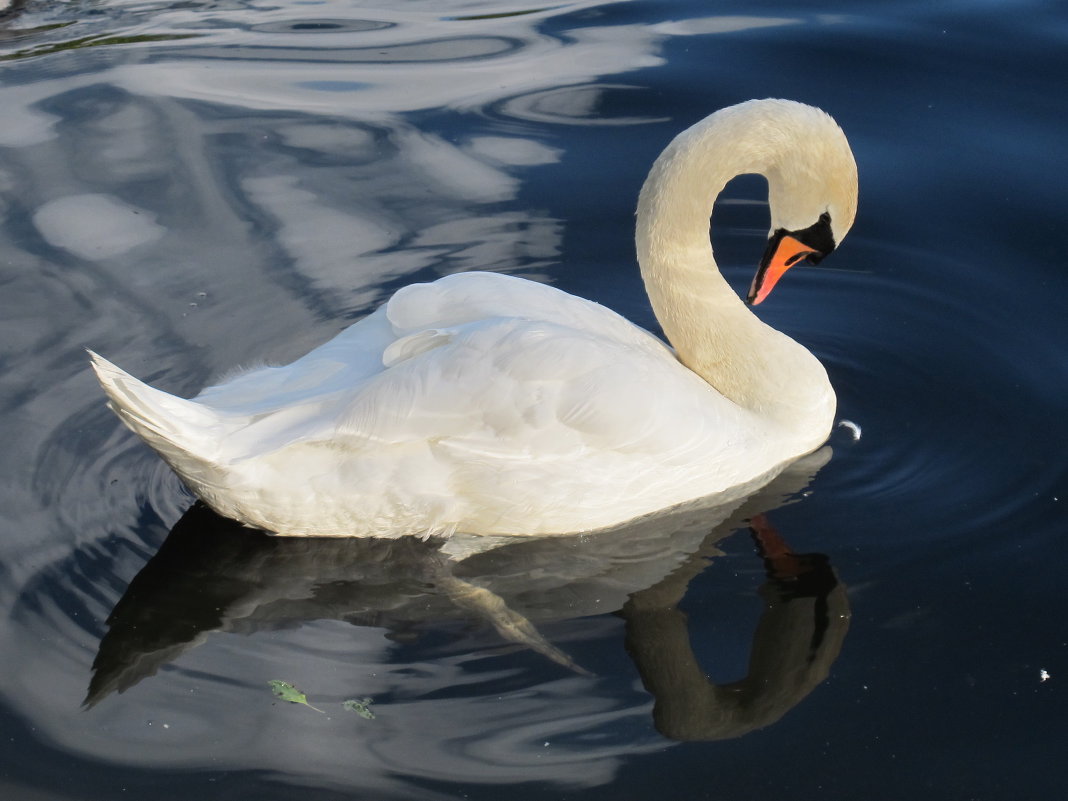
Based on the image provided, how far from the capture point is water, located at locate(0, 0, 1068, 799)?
4035mm

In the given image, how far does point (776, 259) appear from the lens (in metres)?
5.45

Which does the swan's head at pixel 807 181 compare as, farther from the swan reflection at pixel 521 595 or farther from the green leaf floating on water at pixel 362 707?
the green leaf floating on water at pixel 362 707

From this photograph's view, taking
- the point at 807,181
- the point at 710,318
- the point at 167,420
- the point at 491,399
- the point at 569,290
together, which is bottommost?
the point at 569,290

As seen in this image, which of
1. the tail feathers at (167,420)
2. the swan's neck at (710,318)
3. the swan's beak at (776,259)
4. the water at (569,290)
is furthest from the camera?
the swan's beak at (776,259)

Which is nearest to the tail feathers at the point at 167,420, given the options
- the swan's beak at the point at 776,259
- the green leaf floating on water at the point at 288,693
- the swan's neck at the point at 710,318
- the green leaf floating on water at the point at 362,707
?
the green leaf floating on water at the point at 288,693

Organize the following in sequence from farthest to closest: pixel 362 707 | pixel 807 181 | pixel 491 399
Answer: pixel 807 181 → pixel 491 399 → pixel 362 707

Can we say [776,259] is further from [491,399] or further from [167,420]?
[167,420]

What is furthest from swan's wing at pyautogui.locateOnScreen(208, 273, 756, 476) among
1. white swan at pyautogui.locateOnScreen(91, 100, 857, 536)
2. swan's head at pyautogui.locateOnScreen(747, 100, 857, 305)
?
swan's head at pyautogui.locateOnScreen(747, 100, 857, 305)

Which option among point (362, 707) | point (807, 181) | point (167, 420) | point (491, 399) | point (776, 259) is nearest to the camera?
point (362, 707)

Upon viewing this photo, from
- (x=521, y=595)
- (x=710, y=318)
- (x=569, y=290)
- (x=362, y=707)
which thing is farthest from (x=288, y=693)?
(x=569, y=290)

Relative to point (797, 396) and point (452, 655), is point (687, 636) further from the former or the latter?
point (797, 396)

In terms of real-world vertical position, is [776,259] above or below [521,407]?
above

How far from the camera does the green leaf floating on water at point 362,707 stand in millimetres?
4102

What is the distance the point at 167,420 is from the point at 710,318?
2.17 meters
